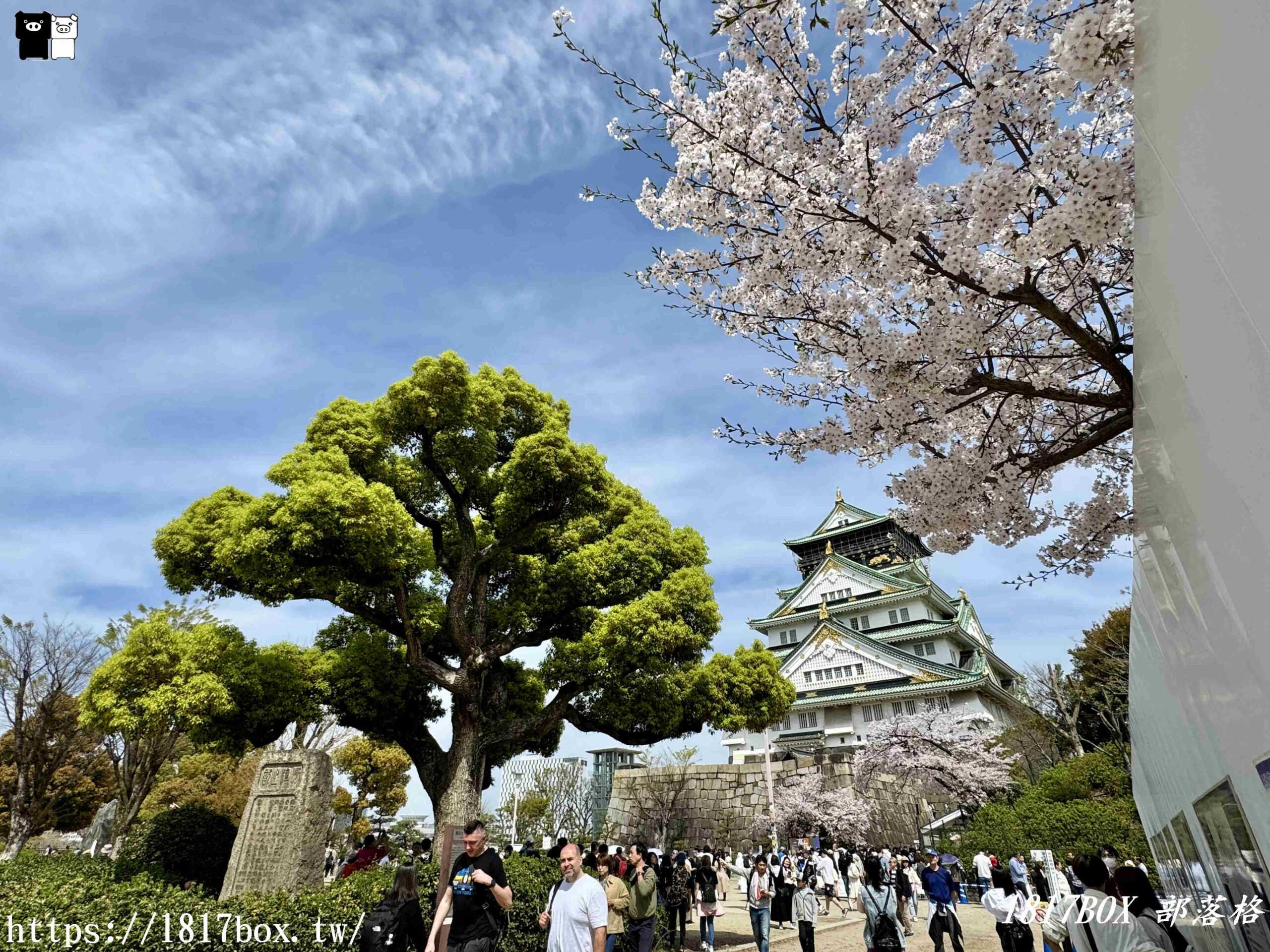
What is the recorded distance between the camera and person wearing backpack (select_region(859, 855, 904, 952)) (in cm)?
674

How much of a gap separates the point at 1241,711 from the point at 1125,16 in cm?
265

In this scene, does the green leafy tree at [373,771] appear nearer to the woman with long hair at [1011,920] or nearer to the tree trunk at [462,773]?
the tree trunk at [462,773]

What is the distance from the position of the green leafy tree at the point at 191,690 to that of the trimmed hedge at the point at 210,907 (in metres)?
2.78

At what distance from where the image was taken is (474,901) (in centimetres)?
425

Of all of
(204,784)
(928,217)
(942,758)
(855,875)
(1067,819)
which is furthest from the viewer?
(942,758)

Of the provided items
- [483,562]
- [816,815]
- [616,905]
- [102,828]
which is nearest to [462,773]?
[483,562]

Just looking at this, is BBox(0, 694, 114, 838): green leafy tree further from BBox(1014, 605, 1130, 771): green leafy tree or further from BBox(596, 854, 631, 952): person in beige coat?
BBox(1014, 605, 1130, 771): green leafy tree

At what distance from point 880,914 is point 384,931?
4826 mm

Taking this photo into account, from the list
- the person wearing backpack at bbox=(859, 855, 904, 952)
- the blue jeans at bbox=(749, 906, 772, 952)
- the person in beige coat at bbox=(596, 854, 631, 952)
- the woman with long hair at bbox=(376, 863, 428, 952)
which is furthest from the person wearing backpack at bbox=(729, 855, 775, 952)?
the woman with long hair at bbox=(376, 863, 428, 952)

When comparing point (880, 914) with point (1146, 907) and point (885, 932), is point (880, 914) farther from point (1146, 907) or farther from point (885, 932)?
point (1146, 907)

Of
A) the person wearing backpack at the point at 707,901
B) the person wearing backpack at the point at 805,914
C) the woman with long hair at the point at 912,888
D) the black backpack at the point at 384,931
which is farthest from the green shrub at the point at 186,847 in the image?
the woman with long hair at the point at 912,888

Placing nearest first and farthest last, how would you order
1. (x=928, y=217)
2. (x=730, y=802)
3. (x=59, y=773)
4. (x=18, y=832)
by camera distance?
1. (x=928, y=217)
2. (x=18, y=832)
3. (x=59, y=773)
4. (x=730, y=802)

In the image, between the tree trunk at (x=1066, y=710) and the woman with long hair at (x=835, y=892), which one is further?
the tree trunk at (x=1066, y=710)

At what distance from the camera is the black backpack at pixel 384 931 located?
511cm
